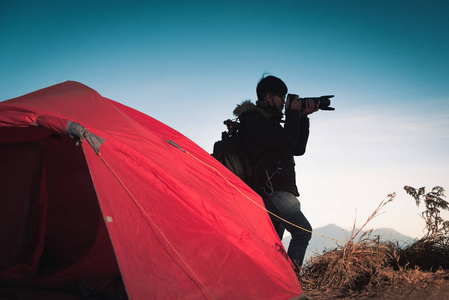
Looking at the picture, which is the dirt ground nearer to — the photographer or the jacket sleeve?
the photographer

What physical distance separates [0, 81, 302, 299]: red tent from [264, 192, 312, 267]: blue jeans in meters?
0.13

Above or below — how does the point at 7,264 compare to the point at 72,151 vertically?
below

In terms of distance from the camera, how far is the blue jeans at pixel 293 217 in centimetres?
307

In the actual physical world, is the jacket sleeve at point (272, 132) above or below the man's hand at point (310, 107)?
below

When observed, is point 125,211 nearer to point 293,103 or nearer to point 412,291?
point 293,103

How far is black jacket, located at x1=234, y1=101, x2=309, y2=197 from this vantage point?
10.4 feet

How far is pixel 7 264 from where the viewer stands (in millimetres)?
3051

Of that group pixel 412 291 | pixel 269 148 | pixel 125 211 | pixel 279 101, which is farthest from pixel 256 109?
pixel 412 291

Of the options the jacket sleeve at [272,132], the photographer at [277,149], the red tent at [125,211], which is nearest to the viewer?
the red tent at [125,211]

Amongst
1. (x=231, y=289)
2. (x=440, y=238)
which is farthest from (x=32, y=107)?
(x=440, y=238)

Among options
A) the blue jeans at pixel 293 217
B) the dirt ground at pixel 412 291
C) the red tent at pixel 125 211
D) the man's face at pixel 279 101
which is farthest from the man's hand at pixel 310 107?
the dirt ground at pixel 412 291

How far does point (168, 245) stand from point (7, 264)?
6.00 ft

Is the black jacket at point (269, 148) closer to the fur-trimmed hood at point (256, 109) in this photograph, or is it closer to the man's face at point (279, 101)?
the fur-trimmed hood at point (256, 109)

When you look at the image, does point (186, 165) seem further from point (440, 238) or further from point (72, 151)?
point (440, 238)
